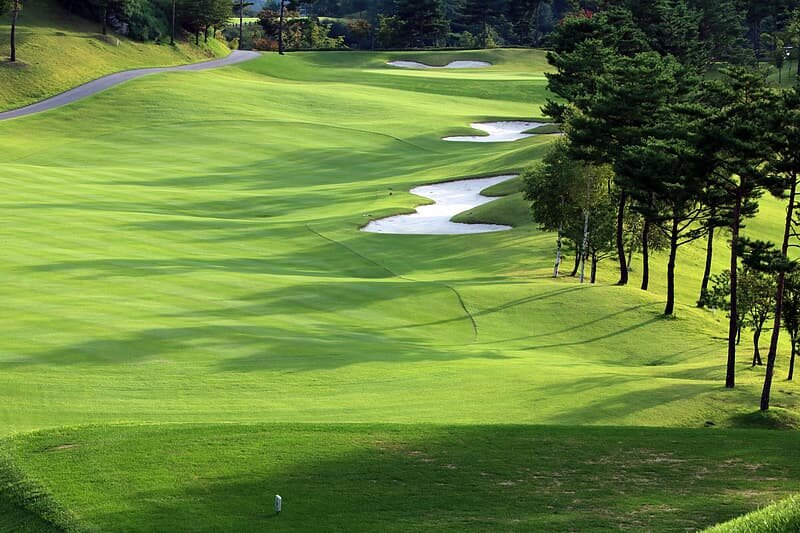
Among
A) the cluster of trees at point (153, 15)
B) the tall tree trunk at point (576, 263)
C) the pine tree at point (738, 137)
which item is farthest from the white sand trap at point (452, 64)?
the pine tree at point (738, 137)

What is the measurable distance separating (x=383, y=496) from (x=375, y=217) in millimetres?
44295

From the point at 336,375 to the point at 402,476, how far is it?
29.2 feet

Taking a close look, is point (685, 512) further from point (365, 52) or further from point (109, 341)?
point (365, 52)

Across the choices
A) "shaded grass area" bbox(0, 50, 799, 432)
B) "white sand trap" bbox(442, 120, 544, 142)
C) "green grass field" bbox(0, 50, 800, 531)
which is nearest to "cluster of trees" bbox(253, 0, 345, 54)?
"white sand trap" bbox(442, 120, 544, 142)

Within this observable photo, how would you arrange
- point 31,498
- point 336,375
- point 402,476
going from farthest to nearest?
point 336,375 < point 402,476 < point 31,498

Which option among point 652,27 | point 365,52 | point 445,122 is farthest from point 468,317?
point 365,52

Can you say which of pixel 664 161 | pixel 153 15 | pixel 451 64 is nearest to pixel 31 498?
pixel 664 161

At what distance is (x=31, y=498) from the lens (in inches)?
662

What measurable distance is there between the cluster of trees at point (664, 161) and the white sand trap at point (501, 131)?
15.5 m

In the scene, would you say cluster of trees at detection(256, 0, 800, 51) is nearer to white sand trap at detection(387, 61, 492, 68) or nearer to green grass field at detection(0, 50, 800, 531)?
white sand trap at detection(387, 61, 492, 68)

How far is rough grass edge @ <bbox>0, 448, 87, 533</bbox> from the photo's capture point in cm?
1588

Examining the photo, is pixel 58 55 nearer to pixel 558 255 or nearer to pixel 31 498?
pixel 558 255

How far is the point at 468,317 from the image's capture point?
129 ft

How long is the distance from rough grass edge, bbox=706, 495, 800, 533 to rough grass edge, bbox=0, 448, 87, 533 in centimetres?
1003
